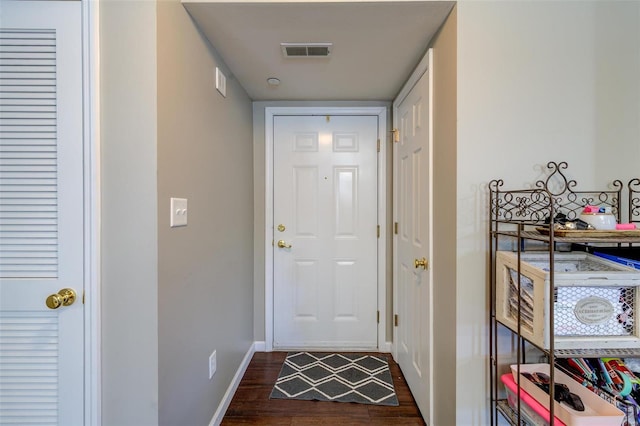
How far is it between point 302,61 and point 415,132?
82cm

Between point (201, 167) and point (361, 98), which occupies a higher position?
point (361, 98)

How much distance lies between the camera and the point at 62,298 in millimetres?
1016

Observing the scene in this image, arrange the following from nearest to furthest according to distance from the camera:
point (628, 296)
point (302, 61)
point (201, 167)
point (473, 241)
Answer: point (628, 296) < point (473, 241) < point (201, 167) < point (302, 61)

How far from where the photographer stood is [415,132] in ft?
5.71

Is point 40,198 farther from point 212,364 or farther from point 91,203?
point 212,364

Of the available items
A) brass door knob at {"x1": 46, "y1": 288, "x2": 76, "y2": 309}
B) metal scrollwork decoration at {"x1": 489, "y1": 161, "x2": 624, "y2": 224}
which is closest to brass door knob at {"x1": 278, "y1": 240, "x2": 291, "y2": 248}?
brass door knob at {"x1": 46, "y1": 288, "x2": 76, "y2": 309}

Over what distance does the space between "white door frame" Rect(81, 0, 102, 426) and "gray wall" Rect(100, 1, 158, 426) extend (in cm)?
2

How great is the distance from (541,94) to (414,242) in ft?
Result: 3.19

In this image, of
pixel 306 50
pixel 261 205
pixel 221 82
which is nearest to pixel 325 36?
pixel 306 50

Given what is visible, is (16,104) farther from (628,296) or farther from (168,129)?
(628,296)

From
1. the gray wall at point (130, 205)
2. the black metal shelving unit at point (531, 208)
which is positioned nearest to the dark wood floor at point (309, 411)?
the black metal shelving unit at point (531, 208)

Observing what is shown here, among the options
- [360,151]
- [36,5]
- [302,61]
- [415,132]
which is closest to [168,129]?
[36,5]

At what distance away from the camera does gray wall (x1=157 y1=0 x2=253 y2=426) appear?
3.63 feet

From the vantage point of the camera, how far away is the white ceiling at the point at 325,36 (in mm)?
1250
